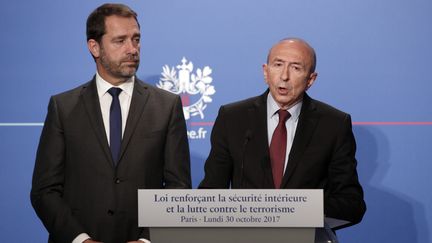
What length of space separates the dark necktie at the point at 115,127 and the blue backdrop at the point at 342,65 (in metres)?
0.89

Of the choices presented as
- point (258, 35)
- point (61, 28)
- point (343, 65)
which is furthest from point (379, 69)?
point (61, 28)

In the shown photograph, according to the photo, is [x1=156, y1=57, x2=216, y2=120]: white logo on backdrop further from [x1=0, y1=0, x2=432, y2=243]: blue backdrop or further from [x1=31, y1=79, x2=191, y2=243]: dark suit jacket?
[x1=31, y1=79, x2=191, y2=243]: dark suit jacket

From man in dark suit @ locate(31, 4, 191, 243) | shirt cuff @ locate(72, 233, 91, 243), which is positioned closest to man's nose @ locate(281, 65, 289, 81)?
man in dark suit @ locate(31, 4, 191, 243)

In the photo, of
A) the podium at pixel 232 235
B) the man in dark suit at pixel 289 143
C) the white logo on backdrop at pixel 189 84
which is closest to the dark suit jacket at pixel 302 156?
the man in dark suit at pixel 289 143

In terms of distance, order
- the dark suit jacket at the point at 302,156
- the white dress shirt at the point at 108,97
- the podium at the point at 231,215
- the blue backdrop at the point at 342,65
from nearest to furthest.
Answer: the podium at the point at 231,215
the dark suit jacket at the point at 302,156
the white dress shirt at the point at 108,97
the blue backdrop at the point at 342,65

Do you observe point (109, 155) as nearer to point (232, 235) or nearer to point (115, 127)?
point (115, 127)

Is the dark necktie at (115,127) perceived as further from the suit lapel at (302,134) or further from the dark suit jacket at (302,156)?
the suit lapel at (302,134)

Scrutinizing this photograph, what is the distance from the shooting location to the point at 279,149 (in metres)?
2.59

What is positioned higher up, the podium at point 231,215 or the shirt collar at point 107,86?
the shirt collar at point 107,86

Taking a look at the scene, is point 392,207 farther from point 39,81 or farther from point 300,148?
point 39,81

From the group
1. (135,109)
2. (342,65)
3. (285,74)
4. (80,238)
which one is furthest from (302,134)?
(342,65)

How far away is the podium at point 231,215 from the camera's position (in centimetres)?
187

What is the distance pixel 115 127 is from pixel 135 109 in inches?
4.2

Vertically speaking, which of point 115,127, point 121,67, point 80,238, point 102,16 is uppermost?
point 102,16
